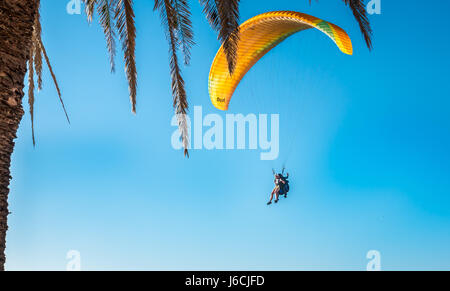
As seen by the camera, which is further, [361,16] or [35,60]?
[35,60]

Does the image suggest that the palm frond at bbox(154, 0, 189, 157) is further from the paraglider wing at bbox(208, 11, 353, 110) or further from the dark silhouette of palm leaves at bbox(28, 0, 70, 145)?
the paraglider wing at bbox(208, 11, 353, 110)

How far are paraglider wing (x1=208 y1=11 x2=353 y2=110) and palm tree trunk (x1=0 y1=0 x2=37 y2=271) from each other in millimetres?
7277

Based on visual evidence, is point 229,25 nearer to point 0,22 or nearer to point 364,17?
point 364,17

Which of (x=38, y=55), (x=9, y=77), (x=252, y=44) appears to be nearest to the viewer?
(x=9, y=77)

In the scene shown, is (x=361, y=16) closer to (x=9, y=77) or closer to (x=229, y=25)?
(x=229, y=25)

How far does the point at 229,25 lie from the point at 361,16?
1741 millimetres

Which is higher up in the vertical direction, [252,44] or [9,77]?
[252,44]

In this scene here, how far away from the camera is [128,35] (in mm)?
6207

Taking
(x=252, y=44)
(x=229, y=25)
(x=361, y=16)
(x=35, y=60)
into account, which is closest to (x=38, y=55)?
(x=35, y=60)

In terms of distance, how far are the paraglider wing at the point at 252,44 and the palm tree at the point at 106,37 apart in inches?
176

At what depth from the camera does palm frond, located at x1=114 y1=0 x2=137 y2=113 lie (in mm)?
6129

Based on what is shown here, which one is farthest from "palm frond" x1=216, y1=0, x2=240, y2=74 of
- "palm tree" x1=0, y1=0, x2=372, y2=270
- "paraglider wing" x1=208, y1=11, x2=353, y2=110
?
"paraglider wing" x1=208, y1=11, x2=353, y2=110
